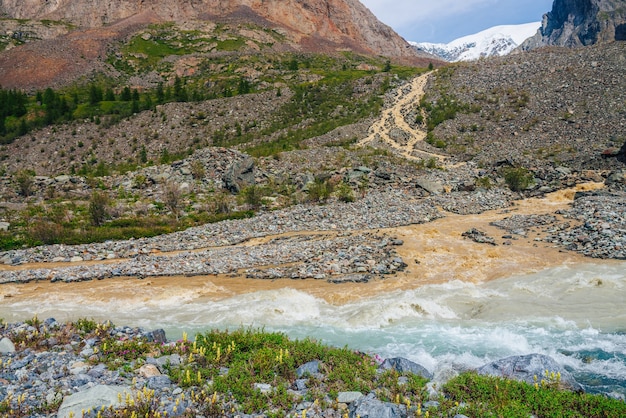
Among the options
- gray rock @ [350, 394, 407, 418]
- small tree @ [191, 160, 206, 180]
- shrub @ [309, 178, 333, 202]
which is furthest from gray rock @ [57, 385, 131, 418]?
small tree @ [191, 160, 206, 180]

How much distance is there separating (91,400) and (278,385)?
11.4 feet

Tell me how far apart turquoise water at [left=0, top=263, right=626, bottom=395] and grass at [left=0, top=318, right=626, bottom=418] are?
77.1 inches

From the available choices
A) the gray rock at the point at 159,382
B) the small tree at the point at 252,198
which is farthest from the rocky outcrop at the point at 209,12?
the gray rock at the point at 159,382

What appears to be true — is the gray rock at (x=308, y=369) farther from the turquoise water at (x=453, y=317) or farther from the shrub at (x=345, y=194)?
the shrub at (x=345, y=194)

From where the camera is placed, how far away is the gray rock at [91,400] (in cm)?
679

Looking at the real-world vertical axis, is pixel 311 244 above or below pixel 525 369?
below

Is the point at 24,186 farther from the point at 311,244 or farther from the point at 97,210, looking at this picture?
the point at 311,244

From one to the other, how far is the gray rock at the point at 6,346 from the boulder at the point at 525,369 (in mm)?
11348

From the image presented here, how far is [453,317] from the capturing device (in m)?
14.7

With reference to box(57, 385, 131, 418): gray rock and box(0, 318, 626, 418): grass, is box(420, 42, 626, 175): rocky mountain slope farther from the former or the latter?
box(57, 385, 131, 418): gray rock

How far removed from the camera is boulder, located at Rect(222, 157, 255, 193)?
131 feet

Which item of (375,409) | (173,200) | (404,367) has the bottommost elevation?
(173,200)

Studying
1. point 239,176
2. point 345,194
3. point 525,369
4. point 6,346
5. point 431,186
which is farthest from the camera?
point 239,176

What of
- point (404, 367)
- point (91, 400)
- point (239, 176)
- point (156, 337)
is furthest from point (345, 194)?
point (91, 400)
